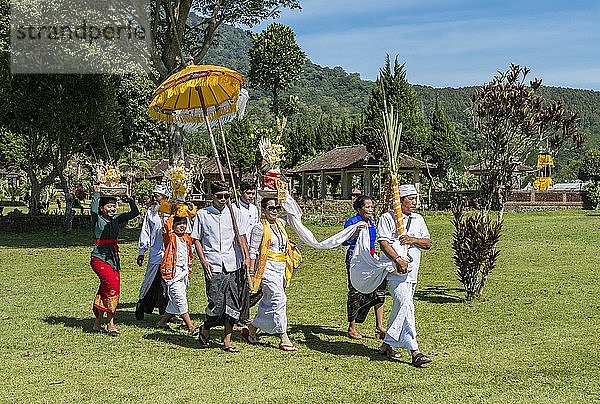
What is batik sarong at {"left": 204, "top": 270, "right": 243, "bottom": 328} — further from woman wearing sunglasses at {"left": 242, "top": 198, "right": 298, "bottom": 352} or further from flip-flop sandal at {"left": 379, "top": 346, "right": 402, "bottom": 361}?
flip-flop sandal at {"left": 379, "top": 346, "right": 402, "bottom": 361}

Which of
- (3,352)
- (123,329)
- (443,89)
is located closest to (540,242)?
(123,329)

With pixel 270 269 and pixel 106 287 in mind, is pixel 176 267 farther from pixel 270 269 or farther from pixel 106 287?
pixel 270 269

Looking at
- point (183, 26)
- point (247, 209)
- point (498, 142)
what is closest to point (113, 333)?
point (247, 209)

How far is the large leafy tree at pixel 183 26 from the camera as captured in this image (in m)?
23.5

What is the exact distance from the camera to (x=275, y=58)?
172ft

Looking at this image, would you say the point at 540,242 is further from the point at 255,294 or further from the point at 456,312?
the point at 255,294

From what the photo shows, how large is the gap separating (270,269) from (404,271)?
5.45ft

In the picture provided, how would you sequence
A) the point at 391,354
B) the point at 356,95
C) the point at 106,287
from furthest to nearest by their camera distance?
the point at 356,95 < the point at 106,287 < the point at 391,354

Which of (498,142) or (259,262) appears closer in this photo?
(259,262)

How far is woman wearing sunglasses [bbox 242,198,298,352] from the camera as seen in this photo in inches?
332

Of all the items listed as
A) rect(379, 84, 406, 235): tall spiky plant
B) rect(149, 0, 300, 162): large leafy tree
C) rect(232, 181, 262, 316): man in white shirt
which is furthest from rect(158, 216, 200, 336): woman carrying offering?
rect(149, 0, 300, 162): large leafy tree

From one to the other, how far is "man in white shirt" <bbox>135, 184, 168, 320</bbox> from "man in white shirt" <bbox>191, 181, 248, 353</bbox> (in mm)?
1642

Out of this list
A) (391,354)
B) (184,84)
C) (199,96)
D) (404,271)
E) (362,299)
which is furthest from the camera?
(362,299)

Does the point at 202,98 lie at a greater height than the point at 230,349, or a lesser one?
greater
